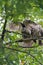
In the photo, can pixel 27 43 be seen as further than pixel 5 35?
No

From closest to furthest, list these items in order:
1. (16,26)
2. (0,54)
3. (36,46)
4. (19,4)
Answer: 1. (19,4)
2. (0,54)
3. (16,26)
4. (36,46)

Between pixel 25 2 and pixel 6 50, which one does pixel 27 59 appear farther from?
pixel 25 2

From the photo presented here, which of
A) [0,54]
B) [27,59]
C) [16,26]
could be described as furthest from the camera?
[27,59]

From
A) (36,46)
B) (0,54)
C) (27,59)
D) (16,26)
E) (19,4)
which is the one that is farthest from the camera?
(27,59)

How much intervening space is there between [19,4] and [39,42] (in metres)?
0.71

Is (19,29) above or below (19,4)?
below

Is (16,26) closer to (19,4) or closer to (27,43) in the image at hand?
(27,43)

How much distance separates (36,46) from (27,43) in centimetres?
27

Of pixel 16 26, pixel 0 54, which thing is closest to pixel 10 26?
pixel 16 26

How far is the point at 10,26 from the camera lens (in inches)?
89.7

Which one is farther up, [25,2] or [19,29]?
[25,2]

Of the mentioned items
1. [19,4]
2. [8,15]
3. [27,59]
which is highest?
[19,4]

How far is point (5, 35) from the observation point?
2.48m

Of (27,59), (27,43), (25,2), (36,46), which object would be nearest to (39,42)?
(36,46)
